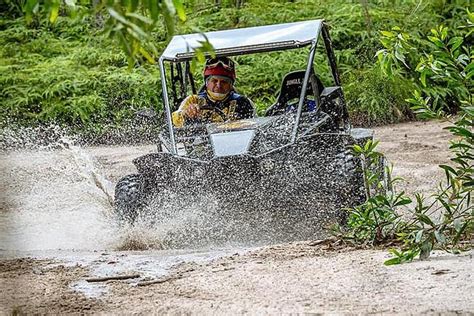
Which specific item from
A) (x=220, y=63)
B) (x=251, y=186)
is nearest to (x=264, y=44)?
(x=220, y=63)

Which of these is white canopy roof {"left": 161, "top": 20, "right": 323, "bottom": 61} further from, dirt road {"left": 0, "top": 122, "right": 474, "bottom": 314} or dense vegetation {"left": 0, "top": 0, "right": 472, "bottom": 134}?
dense vegetation {"left": 0, "top": 0, "right": 472, "bottom": 134}

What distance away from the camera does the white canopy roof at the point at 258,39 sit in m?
7.08

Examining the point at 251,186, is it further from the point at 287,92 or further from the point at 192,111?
the point at 287,92

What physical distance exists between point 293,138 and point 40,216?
3.02 metres

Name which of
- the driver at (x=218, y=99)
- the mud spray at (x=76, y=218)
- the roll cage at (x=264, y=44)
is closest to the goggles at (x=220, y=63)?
the driver at (x=218, y=99)

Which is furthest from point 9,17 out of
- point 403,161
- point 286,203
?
point 286,203

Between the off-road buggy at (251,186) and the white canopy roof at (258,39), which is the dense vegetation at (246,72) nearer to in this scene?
the white canopy roof at (258,39)

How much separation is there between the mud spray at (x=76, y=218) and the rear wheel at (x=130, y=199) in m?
0.10

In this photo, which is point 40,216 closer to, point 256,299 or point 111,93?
point 256,299

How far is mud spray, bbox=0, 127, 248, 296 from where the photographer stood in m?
5.57

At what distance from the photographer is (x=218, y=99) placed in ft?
26.0

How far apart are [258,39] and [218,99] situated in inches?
32.4

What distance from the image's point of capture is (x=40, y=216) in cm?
841

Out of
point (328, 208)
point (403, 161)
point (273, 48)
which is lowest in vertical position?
point (403, 161)
